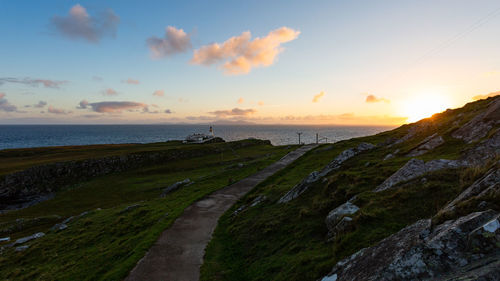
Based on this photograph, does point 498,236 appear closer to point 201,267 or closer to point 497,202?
point 497,202

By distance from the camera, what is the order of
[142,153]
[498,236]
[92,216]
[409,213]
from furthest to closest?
[142,153] < [92,216] < [409,213] < [498,236]

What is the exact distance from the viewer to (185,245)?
15453 millimetres

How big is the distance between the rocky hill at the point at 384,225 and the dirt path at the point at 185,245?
90 centimetres

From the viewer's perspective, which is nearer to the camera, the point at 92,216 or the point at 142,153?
the point at 92,216

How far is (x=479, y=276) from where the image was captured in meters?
4.14

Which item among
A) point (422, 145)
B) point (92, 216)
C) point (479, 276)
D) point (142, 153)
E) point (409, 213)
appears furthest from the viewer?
point (142, 153)

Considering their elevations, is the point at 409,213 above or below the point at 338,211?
above

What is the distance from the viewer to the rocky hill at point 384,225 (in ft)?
17.2

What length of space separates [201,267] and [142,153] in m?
64.1

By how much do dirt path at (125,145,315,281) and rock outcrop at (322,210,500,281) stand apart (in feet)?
30.0

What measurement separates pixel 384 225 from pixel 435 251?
3683mm

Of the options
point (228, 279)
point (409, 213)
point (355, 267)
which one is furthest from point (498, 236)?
point (228, 279)

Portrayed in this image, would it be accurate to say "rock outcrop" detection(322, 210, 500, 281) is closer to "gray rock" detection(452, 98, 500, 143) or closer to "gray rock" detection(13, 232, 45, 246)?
"gray rock" detection(452, 98, 500, 143)

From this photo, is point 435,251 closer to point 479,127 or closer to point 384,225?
point 384,225
